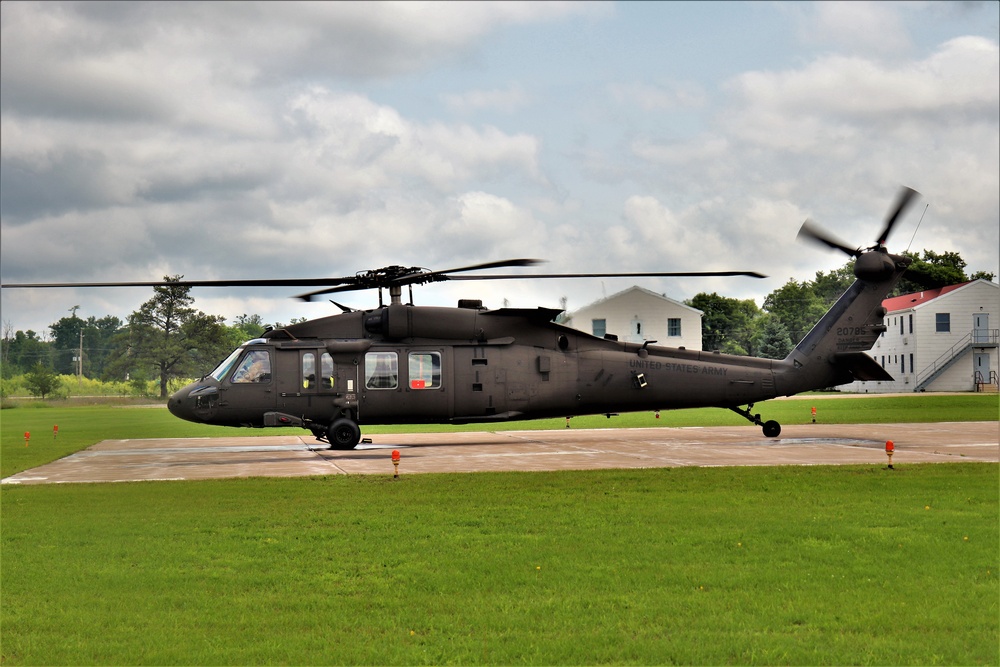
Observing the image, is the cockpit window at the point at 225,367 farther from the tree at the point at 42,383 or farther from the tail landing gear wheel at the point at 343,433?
the tree at the point at 42,383

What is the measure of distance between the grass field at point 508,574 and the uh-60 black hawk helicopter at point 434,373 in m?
7.80

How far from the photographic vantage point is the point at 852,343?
28.1 m

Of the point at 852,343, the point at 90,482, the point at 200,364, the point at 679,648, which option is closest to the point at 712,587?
the point at 679,648

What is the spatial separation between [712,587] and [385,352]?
16.9 m

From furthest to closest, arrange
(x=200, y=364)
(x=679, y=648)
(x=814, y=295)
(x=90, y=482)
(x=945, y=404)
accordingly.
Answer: (x=814, y=295), (x=200, y=364), (x=945, y=404), (x=90, y=482), (x=679, y=648)

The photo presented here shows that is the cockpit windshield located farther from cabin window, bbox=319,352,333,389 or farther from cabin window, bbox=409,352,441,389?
cabin window, bbox=409,352,441,389

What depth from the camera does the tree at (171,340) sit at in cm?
8700

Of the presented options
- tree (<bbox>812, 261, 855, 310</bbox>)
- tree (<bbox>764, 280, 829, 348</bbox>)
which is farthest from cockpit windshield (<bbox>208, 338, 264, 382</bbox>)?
tree (<bbox>812, 261, 855, 310</bbox>)

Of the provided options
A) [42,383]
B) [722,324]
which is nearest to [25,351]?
[42,383]

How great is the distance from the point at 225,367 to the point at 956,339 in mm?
70538

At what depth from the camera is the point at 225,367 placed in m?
24.6

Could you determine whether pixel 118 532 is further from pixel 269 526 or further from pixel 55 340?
pixel 55 340

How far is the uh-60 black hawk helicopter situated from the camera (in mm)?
24527

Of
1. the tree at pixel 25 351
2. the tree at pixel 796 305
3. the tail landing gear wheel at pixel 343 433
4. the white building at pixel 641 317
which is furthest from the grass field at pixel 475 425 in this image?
the tree at pixel 25 351
